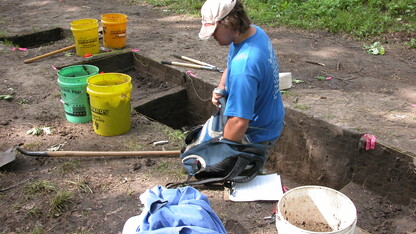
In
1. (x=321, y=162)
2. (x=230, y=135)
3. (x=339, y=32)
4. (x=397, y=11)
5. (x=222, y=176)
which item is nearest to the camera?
(x=230, y=135)

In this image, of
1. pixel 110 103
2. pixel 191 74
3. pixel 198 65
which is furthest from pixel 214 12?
pixel 198 65

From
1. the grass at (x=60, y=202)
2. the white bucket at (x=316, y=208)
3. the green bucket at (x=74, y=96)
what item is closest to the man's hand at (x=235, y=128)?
the white bucket at (x=316, y=208)

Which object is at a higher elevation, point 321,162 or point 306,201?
point 306,201

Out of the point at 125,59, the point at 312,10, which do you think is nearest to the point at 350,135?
the point at 125,59

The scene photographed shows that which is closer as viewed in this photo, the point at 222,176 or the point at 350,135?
the point at 222,176

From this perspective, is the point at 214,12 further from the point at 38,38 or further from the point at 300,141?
the point at 38,38

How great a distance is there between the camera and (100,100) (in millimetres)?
4316

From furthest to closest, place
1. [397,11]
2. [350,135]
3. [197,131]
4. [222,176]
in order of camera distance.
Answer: [397,11]
[350,135]
[197,131]
[222,176]

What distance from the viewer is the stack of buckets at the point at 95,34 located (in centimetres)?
642

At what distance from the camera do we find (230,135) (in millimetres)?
A: 3316

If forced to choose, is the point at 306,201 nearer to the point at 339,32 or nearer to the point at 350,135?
the point at 350,135

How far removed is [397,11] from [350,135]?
5.65 metres

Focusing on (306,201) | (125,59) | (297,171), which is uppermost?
(306,201)

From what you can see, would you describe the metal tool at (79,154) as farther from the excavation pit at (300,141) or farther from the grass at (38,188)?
the excavation pit at (300,141)
